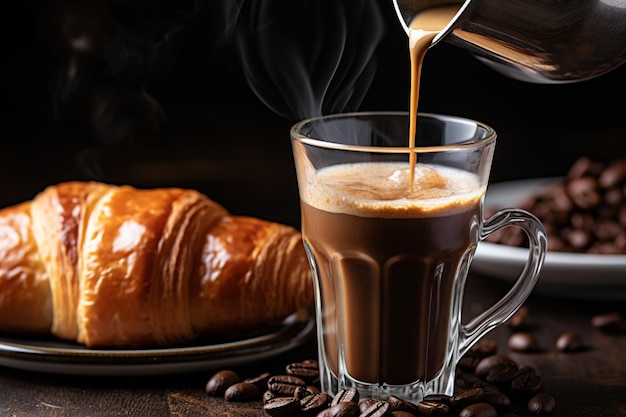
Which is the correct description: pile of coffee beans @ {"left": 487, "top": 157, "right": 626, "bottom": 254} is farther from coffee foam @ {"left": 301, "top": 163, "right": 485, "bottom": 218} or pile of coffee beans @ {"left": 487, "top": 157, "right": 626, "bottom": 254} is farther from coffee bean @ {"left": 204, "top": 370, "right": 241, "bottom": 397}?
coffee bean @ {"left": 204, "top": 370, "right": 241, "bottom": 397}

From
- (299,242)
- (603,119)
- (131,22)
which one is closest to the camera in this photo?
(299,242)

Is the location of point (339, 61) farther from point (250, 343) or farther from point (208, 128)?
point (208, 128)

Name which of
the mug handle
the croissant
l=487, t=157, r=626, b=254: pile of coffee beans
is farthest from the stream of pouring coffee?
l=487, t=157, r=626, b=254: pile of coffee beans

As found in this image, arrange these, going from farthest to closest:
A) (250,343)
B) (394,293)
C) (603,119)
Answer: (603,119) → (250,343) → (394,293)

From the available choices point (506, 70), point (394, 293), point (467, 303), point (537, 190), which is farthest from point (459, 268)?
point (537, 190)

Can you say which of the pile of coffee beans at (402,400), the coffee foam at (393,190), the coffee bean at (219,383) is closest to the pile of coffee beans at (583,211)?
the pile of coffee beans at (402,400)

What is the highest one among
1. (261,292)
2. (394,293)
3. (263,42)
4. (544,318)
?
(263,42)

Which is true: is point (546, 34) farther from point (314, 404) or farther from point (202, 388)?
point (202, 388)
